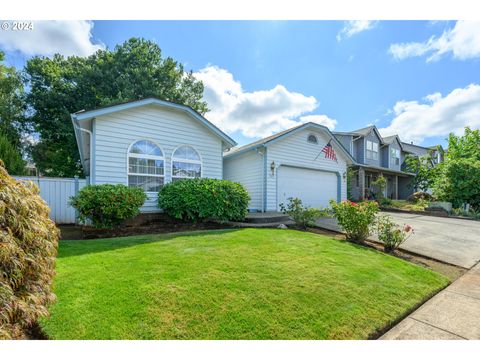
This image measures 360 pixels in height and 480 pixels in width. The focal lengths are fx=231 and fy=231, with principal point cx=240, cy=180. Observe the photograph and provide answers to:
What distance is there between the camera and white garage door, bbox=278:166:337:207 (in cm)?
1080

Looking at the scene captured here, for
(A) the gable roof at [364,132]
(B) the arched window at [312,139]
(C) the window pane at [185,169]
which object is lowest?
(C) the window pane at [185,169]

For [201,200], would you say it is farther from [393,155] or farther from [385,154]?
[393,155]

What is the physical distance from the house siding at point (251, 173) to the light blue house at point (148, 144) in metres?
1.77

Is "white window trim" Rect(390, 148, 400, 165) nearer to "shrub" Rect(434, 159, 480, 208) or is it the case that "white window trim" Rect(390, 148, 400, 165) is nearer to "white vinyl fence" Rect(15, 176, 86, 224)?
"shrub" Rect(434, 159, 480, 208)

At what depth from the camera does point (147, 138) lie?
→ 798 cm

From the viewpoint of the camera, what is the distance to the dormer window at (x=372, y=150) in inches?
781

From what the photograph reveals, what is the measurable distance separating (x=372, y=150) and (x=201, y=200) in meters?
18.5

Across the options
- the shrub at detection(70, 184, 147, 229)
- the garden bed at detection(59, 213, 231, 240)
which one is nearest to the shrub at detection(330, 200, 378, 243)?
the garden bed at detection(59, 213, 231, 240)

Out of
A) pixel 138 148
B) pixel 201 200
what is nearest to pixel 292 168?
pixel 201 200

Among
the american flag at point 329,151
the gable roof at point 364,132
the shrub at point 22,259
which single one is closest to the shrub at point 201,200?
the shrub at point 22,259

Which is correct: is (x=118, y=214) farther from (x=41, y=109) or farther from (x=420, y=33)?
(x=41, y=109)

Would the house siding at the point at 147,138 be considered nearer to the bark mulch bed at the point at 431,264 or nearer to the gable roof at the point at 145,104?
the gable roof at the point at 145,104

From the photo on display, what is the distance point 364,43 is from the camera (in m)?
4.94

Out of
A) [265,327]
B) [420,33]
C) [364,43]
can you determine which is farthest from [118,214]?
[420,33]
